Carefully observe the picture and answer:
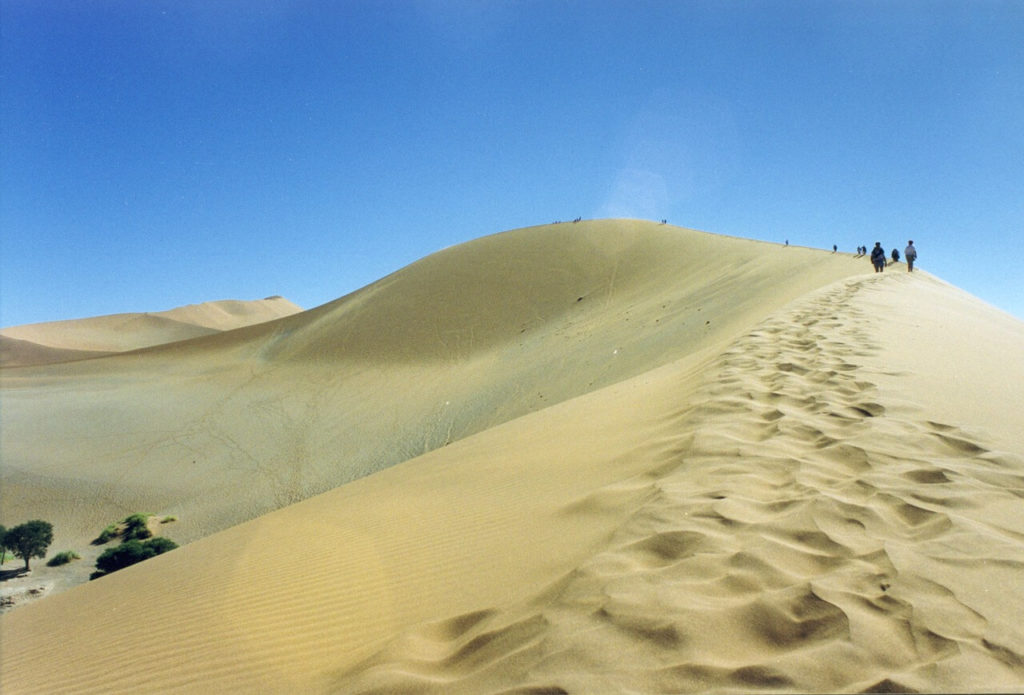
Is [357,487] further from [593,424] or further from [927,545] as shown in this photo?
[927,545]

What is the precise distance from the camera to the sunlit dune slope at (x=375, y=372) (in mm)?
20578

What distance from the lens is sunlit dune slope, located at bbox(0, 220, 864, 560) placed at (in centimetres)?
2058

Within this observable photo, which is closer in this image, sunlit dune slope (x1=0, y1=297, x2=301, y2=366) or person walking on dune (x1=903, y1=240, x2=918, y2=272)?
person walking on dune (x1=903, y1=240, x2=918, y2=272)

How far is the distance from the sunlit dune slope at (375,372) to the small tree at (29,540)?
3.61 ft

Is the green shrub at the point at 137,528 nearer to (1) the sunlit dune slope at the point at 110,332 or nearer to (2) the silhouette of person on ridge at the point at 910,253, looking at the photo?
(2) the silhouette of person on ridge at the point at 910,253

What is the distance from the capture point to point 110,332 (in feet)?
393

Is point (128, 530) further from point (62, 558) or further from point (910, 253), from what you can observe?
point (910, 253)

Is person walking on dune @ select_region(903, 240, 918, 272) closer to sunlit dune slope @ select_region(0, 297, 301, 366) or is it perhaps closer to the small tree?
the small tree

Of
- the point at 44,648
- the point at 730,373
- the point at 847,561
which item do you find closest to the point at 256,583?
the point at 44,648

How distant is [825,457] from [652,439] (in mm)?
1917

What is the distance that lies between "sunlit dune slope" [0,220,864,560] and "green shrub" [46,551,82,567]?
1745 mm

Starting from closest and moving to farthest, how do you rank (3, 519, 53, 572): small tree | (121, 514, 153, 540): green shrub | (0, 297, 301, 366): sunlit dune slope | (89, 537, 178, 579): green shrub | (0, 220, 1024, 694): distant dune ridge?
(0, 220, 1024, 694): distant dune ridge
(89, 537, 178, 579): green shrub
(3, 519, 53, 572): small tree
(121, 514, 153, 540): green shrub
(0, 297, 301, 366): sunlit dune slope

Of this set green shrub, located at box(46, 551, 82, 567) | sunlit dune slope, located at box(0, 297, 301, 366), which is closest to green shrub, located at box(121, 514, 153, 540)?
green shrub, located at box(46, 551, 82, 567)

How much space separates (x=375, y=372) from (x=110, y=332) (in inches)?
4422
